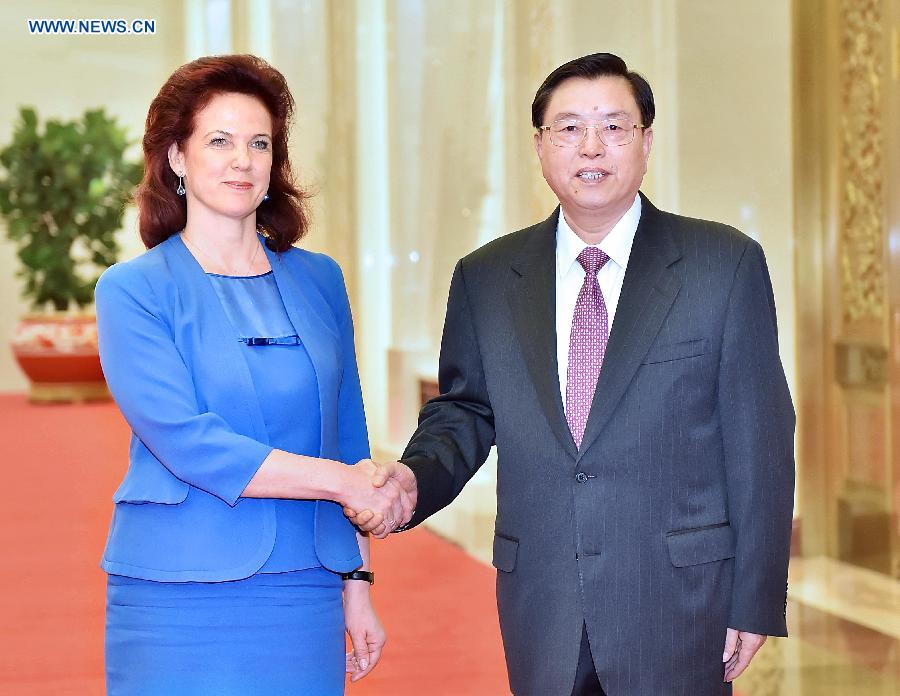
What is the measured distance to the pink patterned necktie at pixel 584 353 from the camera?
2260 mm

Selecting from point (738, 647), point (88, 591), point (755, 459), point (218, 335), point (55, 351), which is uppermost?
point (218, 335)

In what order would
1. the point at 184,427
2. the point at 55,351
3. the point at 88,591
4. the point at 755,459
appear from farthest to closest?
1. the point at 55,351
2. the point at 88,591
3. the point at 755,459
4. the point at 184,427

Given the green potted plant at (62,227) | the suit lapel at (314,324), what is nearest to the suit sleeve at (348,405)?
the suit lapel at (314,324)

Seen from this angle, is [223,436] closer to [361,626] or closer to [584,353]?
[361,626]

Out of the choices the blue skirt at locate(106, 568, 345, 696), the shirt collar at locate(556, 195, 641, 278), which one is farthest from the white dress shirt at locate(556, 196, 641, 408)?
the blue skirt at locate(106, 568, 345, 696)

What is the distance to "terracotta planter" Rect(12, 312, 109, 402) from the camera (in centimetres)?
863

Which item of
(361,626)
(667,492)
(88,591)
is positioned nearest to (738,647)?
(667,492)

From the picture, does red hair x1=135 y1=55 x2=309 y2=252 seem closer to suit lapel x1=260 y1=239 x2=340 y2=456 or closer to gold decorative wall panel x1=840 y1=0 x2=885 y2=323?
suit lapel x1=260 y1=239 x2=340 y2=456

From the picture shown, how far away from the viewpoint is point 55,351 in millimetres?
8695

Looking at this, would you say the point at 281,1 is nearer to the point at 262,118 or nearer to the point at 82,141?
the point at 82,141

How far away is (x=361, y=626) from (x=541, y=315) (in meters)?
0.72

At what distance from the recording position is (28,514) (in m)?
6.74

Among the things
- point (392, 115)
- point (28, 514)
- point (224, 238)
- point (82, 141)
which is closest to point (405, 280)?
point (392, 115)

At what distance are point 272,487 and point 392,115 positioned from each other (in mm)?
6380
